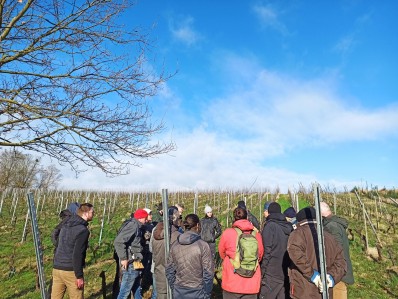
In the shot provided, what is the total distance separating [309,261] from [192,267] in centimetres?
137

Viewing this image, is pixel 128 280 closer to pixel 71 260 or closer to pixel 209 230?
pixel 71 260

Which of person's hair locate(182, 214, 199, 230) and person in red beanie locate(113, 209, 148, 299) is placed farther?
person in red beanie locate(113, 209, 148, 299)

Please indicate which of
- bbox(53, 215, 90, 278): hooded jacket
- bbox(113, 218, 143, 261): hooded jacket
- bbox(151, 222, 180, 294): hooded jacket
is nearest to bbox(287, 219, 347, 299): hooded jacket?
bbox(151, 222, 180, 294): hooded jacket

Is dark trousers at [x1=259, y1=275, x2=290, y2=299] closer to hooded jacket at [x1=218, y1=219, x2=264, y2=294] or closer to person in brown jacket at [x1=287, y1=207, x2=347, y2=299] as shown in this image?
hooded jacket at [x1=218, y1=219, x2=264, y2=294]

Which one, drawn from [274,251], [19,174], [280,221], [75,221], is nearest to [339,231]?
[280,221]

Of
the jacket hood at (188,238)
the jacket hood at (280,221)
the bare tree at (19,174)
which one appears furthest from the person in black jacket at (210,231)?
the bare tree at (19,174)

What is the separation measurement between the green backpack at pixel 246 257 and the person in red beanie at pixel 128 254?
1996 mm

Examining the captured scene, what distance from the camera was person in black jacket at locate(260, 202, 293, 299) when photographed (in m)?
4.70

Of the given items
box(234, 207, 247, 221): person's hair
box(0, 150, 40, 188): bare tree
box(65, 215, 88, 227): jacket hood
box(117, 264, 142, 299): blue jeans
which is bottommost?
box(117, 264, 142, 299): blue jeans

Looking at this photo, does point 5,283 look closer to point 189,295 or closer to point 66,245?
point 66,245

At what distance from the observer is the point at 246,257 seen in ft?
13.3

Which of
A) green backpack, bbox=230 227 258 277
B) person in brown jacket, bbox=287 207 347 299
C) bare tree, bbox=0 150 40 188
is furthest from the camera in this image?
bare tree, bbox=0 150 40 188

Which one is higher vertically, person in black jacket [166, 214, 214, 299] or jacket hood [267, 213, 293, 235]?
jacket hood [267, 213, 293, 235]

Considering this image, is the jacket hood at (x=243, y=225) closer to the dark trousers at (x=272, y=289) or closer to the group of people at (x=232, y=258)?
the group of people at (x=232, y=258)
